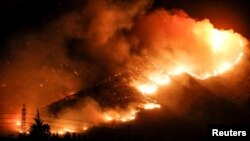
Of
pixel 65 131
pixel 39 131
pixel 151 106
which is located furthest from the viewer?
pixel 151 106

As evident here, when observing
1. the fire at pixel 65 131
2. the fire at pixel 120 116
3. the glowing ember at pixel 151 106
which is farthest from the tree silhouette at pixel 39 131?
the glowing ember at pixel 151 106

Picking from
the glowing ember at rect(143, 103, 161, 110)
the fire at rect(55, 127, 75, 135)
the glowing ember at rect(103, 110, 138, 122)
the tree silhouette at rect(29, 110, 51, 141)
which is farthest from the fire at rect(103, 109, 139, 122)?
the tree silhouette at rect(29, 110, 51, 141)

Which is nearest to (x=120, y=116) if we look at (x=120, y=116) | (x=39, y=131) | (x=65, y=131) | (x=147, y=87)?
(x=120, y=116)

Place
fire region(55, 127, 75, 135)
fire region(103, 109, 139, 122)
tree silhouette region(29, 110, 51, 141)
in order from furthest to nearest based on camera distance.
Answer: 1. fire region(103, 109, 139, 122)
2. fire region(55, 127, 75, 135)
3. tree silhouette region(29, 110, 51, 141)

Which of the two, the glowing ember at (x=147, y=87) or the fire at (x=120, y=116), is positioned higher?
the glowing ember at (x=147, y=87)

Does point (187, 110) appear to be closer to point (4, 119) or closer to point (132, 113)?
point (132, 113)

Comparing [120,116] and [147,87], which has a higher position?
[147,87]

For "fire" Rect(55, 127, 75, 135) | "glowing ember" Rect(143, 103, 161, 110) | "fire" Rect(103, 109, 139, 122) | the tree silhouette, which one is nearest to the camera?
the tree silhouette

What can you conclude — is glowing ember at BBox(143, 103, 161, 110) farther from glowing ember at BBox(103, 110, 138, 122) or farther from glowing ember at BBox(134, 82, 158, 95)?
glowing ember at BBox(134, 82, 158, 95)

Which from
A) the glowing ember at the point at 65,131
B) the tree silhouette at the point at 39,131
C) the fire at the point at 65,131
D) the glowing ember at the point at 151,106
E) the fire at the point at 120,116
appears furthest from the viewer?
the glowing ember at the point at 151,106

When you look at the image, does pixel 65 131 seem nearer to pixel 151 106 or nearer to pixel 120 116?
pixel 120 116

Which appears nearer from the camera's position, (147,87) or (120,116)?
(120,116)

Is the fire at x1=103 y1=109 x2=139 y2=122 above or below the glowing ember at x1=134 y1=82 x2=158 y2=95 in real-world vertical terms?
below

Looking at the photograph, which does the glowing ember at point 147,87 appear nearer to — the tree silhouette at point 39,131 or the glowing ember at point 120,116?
the glowing ember at point 120,116
